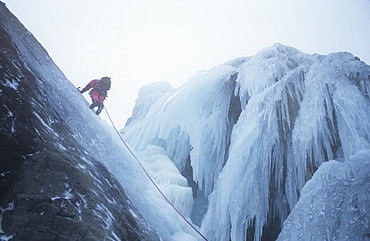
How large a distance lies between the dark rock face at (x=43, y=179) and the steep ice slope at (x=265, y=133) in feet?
13.6

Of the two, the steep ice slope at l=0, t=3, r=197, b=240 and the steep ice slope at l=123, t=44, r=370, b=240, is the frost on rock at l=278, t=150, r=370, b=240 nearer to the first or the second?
the steep ice slope at l=123, t=44, r=370, b=240

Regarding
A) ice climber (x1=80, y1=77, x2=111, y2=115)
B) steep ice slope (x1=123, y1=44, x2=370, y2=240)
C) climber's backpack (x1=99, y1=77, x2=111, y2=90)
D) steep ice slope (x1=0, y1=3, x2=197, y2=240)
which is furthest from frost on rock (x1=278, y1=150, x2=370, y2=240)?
climber's backpack (x1=99, y1=77, x2=111, y2=90)

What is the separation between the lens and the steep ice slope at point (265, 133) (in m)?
6.47

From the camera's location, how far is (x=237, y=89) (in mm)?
9180

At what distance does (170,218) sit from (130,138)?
19.0ft

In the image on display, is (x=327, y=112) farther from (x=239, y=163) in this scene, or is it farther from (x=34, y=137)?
(x=34, y=137)

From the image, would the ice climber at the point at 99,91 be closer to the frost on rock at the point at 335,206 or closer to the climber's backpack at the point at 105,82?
the climber's backpack at the point at 105,82

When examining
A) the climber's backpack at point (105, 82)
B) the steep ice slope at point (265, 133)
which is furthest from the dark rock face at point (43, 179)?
the steep ice slope at point (265, 133)

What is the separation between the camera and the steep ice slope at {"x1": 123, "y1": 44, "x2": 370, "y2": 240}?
21.2ft

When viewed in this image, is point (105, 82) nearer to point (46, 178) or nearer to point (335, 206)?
point (46, 178)

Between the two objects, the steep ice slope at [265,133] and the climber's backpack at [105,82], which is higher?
the climber's backpack at [105,82]

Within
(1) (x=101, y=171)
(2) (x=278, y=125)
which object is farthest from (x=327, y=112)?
(1) (x=101, y=171)

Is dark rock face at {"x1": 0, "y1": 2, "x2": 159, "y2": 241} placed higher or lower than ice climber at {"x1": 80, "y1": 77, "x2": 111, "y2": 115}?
lower

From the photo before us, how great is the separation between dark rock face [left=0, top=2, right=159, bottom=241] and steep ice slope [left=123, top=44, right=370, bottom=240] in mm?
4130
